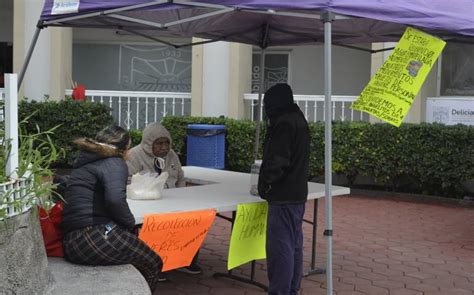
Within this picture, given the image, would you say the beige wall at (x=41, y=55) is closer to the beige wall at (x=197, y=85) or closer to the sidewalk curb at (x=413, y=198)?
the beige wall at (x=197, y=85)

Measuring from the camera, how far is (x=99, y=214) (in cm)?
467

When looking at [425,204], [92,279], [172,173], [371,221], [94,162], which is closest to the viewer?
[92,279]

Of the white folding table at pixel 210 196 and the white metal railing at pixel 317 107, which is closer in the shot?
the white folding table at pixel 210 196

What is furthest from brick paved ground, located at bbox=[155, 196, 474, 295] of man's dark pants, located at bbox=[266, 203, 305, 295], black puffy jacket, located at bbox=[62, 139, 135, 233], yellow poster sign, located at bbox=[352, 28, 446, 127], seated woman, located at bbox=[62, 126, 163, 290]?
yellow poster sign, located at bbox=[352, 28, 446, 127]

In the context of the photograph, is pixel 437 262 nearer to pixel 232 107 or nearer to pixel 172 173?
pixel 172 173

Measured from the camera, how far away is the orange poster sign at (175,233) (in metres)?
4.94

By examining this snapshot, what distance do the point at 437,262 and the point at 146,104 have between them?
7608 mm

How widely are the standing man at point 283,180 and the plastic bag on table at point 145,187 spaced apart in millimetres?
832

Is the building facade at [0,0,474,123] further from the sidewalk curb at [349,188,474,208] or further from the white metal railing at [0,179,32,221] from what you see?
the white metal railing at [0,179,32,221]

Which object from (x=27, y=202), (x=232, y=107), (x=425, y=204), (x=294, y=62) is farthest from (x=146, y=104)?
(x=27, y=202)

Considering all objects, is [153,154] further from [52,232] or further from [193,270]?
[52,232]

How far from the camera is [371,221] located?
9.38 metres

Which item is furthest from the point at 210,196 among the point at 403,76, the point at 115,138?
the point at 403,76

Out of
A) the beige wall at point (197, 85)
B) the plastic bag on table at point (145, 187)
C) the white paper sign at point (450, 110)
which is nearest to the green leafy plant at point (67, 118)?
the beige wall at point (197, 85)
